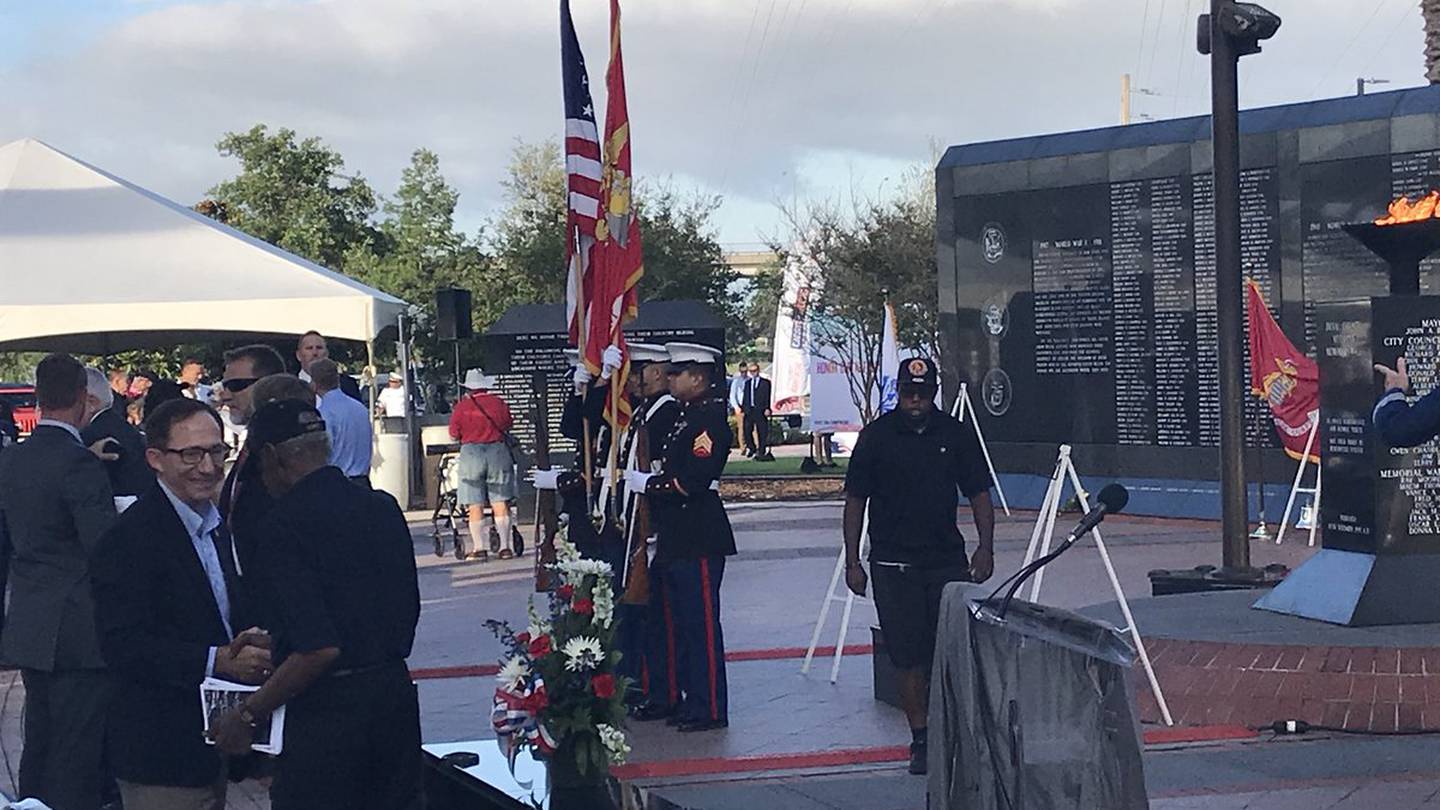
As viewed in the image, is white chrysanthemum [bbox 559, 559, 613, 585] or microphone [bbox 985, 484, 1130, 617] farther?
white chrysanthemum [bbox 559, 559, 613, 585]

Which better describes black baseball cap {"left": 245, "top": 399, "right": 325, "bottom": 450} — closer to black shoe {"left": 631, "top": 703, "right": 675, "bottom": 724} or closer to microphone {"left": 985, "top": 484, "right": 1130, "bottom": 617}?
microphone {"left": 985, "top": 484, "right": 1130, "bottom": 617}

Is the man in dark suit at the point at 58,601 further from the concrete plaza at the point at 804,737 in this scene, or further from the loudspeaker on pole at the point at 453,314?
the loudspeaker on pole at the point at 453,314

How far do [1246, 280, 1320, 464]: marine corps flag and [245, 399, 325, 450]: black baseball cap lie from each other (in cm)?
1246

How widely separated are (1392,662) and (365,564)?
18.7ft

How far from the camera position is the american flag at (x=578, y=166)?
8.23m

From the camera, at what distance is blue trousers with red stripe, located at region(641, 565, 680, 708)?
938cm

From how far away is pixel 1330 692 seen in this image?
28.2 ft

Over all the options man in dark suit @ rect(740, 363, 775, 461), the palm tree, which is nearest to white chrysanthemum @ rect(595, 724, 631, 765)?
the palm tree

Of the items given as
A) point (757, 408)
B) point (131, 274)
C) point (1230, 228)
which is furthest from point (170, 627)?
point (757, 408)

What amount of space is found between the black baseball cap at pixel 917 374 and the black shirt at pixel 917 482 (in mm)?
179

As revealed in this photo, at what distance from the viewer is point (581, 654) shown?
6629 millimetres

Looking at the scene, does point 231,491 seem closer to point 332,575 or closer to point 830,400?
point 332,575

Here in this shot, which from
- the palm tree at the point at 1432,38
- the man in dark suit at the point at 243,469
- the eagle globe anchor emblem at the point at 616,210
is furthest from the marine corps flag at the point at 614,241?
the palm tree at the point at 1432,38

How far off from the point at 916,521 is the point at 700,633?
1.54 m
